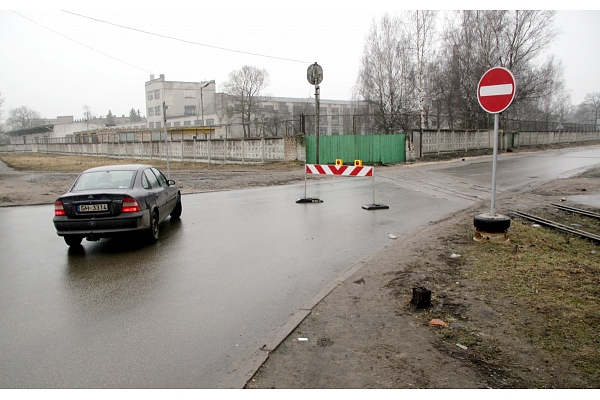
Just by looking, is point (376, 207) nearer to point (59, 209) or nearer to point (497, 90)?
point (497, 90)

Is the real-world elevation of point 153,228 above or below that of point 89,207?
below

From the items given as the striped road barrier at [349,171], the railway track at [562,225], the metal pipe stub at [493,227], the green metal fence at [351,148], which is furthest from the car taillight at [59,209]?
the green metal fence at [351,148]

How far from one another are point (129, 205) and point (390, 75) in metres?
36.0

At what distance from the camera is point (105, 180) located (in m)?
8.64

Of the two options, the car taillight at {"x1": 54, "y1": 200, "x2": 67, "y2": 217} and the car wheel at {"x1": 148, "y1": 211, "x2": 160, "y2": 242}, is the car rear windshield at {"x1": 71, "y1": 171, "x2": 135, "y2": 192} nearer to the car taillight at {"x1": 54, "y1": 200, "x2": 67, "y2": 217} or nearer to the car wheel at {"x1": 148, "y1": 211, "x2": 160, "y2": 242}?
the car taillight at {"x1": 54, "y1": 200, "x2": 67, "y2": 217}

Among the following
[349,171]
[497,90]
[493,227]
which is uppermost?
[497,90]

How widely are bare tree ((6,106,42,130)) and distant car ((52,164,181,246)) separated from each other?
512 feet

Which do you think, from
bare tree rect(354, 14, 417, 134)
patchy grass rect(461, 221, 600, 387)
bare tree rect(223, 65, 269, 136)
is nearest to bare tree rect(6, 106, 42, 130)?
bare tree rect(223, 65, 269, 136)

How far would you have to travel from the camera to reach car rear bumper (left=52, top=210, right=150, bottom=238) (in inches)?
309

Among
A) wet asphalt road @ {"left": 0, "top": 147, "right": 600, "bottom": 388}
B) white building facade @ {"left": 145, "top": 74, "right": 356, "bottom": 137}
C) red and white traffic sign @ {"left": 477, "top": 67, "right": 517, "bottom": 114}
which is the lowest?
wet asphalt road @ {"left": 0, "top": 147, "right": 600, "bottom": 388}

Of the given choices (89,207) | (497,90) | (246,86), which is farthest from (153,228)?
(246,86)

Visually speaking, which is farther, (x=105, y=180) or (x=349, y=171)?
(x=349, y=171)

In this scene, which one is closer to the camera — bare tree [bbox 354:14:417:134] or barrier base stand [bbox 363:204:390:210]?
barrier base stand [bbox 363:204:390:210]

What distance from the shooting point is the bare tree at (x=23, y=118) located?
14040cm
